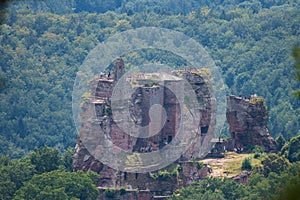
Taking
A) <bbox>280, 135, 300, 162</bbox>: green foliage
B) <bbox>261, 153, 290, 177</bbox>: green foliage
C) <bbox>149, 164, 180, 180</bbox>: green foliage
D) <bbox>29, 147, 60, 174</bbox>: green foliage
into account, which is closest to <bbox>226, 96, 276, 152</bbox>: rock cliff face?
<bbox>280, 135, 300, 162</bbox>: green foliage

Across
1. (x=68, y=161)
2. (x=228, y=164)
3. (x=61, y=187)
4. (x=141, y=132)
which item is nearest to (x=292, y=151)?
(x=228, y=164)

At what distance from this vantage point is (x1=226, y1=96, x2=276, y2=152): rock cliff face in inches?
2223

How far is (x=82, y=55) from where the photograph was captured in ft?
361

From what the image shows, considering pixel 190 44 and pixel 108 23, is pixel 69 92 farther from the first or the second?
pixel 108 23

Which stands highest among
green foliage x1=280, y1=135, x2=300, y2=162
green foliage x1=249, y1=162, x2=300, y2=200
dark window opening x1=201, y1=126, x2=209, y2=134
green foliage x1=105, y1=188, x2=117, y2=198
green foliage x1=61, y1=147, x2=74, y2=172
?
dark window opening x1=201, y1=126, x2=209, y2=134

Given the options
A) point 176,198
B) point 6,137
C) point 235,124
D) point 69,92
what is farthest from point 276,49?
point 176,198

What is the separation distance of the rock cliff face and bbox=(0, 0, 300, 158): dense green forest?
81.5 ft

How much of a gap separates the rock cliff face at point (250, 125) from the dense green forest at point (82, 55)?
24.8 m

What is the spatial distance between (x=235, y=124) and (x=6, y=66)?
161 ft

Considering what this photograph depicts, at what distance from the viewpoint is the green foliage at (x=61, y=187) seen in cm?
4962

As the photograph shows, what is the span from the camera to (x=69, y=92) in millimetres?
101250

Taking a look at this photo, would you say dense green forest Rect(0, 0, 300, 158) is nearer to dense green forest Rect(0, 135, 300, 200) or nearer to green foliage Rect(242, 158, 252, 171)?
green foliage Rect(242, 158, 252, 171)

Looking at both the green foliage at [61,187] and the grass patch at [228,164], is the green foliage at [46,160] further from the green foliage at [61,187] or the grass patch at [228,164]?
the grass patch at [228,164]

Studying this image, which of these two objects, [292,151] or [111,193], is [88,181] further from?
[292,151]
